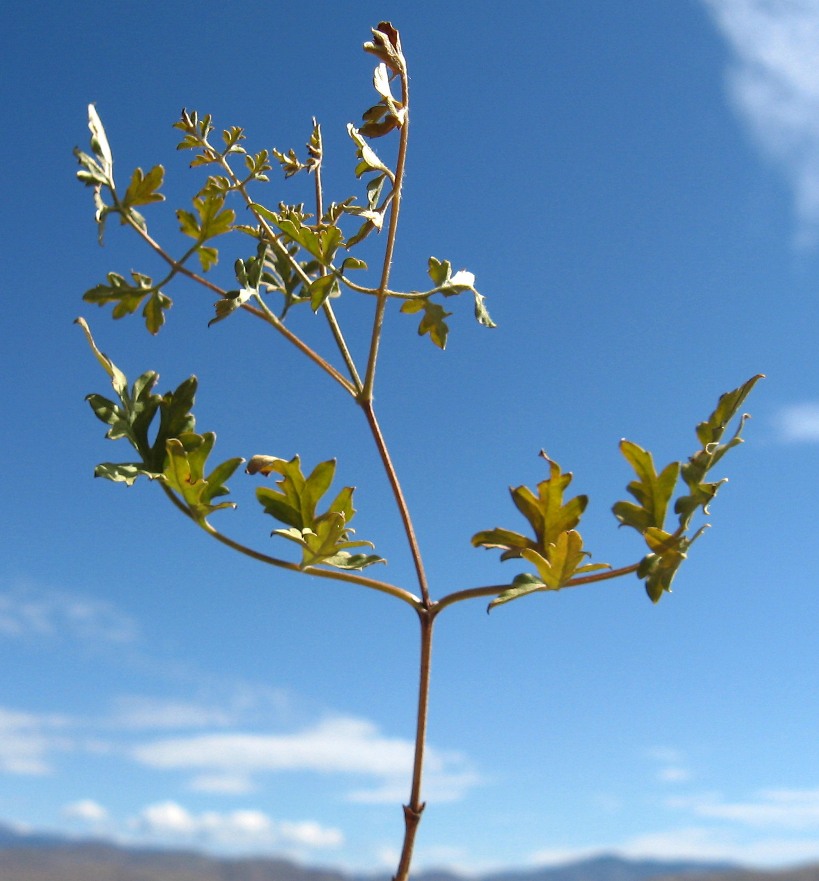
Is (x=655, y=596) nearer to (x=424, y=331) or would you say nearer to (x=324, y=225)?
(x=424, y=331)

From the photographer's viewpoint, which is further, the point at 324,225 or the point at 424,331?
the point at 424,331

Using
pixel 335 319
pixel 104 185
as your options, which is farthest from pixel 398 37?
pixel 104 185

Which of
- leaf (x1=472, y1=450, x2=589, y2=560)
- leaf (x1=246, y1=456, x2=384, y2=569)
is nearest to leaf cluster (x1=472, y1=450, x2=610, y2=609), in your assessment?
leaf (x1=472, y1=450, x2=589, y2=560)

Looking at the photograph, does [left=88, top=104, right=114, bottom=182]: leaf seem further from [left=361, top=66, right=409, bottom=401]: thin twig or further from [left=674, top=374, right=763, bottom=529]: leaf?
[left=674, top=374, right=763, bottom=529]: leaf

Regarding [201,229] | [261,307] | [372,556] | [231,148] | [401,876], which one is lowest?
[401,876]

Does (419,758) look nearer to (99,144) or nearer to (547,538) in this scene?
(547,538)

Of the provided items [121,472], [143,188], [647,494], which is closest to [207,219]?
[143,188]

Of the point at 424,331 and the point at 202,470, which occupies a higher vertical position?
the point at 424,331

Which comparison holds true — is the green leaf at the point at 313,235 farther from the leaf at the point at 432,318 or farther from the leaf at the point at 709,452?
the leaf at the point at 709,452
